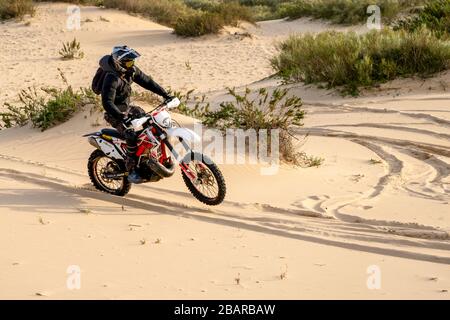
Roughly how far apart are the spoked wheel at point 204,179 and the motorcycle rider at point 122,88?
1.94 ft

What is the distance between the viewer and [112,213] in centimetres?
734

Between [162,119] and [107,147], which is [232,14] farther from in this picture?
[162,119]

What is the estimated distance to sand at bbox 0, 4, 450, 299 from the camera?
5340mm

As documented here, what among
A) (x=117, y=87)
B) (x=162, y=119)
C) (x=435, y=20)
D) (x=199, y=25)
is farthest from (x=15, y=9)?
(x=162, y=119)

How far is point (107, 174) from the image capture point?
8.01 meters

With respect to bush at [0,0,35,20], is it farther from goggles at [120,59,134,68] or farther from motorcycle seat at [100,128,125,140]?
goggles at [120,59,134,68]

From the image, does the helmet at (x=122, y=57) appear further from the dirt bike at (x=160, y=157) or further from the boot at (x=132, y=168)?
the boot at (x=132, y=168)

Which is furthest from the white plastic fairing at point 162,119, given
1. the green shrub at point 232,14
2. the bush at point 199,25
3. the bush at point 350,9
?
the bush at point 350,9

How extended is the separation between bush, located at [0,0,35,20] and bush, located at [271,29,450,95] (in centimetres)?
1286

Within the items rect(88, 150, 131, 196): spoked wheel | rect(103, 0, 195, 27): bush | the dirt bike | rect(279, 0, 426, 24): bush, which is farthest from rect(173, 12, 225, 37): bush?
the dirt bike

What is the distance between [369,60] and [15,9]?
15.0 m

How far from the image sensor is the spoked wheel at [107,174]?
7.95 metres

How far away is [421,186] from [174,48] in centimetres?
1478

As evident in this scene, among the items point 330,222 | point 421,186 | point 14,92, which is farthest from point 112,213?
point 14,92
